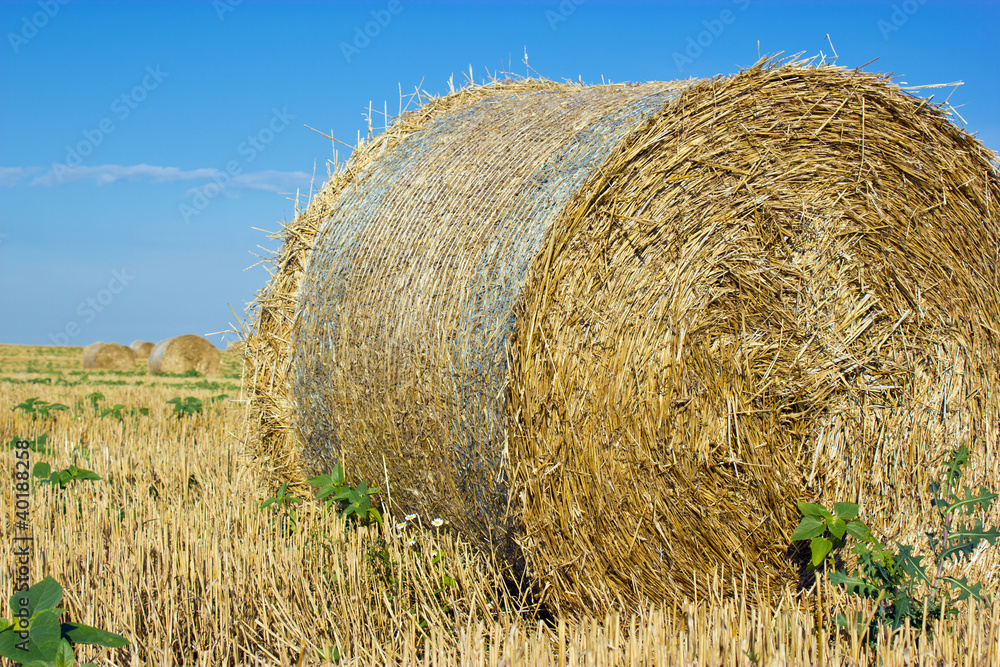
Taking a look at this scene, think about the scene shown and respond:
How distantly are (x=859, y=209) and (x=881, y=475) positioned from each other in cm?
136

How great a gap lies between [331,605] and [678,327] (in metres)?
2.02

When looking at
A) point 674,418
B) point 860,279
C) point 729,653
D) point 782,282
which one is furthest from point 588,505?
point 860,279

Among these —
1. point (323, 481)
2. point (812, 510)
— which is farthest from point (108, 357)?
point (812, 510)

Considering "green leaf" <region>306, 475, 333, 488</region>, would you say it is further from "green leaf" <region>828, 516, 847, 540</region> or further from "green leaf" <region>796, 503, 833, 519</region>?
"green leaf" <region>828, 516, 847, 540</region>

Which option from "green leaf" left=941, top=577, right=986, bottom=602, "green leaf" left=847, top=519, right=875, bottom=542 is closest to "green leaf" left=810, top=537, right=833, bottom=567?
"green leaf" left=847, top=519, right=875, bottom=542

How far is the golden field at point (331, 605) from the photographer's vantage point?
2.98m

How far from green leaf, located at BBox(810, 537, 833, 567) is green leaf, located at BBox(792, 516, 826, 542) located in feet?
0.10

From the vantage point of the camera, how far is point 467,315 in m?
3.79

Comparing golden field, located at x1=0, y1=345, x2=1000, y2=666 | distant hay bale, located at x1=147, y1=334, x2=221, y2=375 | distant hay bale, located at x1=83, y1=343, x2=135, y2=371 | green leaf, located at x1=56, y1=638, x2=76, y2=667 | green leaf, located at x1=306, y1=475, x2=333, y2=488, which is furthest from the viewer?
distant hay bale, located at x1=83, y1=343, x2=135, y2=371

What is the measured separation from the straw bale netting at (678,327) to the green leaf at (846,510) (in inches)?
8.9

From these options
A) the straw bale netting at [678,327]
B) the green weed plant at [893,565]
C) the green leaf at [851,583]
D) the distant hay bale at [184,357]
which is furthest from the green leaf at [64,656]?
the distant hay bale at [184,357]

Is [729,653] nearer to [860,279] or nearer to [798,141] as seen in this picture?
[860,279]

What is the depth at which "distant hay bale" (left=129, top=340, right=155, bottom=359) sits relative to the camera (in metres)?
23.3

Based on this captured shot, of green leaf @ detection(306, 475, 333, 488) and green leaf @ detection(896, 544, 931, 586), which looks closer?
green leaf @ detection(896, 544, 931, 586)
